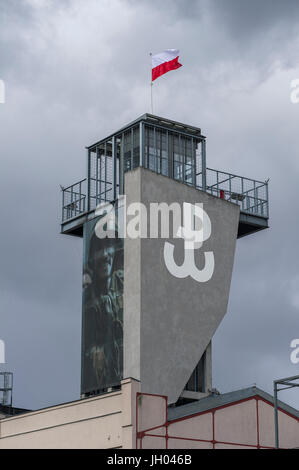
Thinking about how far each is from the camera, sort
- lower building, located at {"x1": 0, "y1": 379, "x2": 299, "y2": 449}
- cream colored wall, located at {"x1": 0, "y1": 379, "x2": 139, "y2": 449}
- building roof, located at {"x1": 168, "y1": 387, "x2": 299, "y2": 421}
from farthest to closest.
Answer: building roof, located at {"x1": 168, "y1": 387, "x2": 299, "y2": 421}
cream colored wall, located at {"x1": 0, "y1": 379, "x2": 139, "y2": 449}
lower building, located at {"x1": 0, "y1": 379, "x2": 299, "y2": 449}

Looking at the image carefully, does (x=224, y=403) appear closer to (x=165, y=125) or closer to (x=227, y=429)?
(x=227, y=429)

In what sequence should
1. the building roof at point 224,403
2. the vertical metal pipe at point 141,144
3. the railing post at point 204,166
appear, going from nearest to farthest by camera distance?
1. the building roof at point 224,403
2. the vertical metal pipe at point 141,144
3. the railing post at point 204,166

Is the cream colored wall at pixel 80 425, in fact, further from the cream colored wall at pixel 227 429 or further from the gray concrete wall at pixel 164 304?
the gray concrete wall at pixel 164 304

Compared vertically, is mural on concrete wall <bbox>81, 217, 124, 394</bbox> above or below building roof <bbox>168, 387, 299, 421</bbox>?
above

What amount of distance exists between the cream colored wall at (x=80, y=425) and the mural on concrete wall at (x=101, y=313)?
15.0ft

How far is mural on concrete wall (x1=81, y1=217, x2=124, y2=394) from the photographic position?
2024 inches

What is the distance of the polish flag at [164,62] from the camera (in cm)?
5631

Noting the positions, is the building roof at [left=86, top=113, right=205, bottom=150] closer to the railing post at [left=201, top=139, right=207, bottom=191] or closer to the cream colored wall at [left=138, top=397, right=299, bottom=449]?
the railing post at [left=201, top=139, right=207, bottom=191]

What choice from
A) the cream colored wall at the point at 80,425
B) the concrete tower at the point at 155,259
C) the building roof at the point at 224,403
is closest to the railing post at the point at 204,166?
the concrete tower at the point at 155,259

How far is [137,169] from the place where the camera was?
52.2 meters

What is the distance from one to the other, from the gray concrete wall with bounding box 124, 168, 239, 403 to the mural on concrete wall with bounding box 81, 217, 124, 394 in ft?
2.89

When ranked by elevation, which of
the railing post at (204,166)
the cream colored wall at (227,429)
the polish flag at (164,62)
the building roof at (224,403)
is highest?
the polish flag at (164,62)

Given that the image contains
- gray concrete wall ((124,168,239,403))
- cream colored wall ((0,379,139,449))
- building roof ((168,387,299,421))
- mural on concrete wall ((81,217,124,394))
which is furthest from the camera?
mural on concrete wall ((81,217,124,394))

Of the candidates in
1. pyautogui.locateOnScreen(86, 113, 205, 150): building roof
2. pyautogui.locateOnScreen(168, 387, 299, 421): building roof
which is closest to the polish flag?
pyautogui.locateOnScreen(86, 113, 205, 150): building roof
